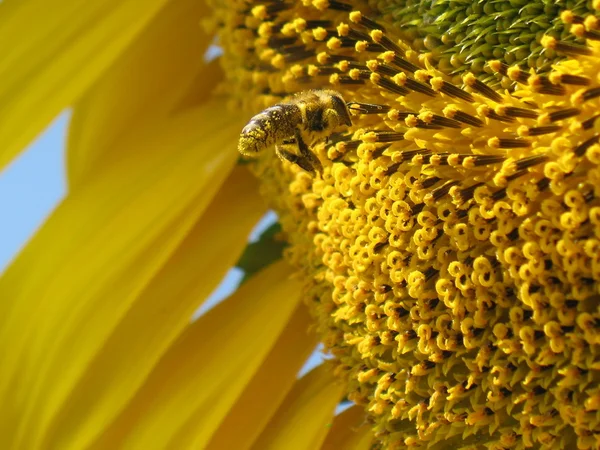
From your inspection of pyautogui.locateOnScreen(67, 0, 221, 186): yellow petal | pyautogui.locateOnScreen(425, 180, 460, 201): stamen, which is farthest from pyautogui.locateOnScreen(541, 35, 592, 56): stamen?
pyautogui.locateOnScreen(67, 0, 221, 186): yellow petal

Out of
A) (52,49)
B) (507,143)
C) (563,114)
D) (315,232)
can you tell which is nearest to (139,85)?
(52,49)

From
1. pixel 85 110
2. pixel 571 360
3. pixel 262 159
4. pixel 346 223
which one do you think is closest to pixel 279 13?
pixel 262 159

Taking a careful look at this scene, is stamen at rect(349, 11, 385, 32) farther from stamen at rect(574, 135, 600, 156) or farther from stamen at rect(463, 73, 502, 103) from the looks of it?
stamen at rect(574, 135, 600, 156)

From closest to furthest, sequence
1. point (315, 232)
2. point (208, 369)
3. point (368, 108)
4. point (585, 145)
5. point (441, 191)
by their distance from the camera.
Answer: point (585, 145)
point (441, 191)
point (368, 108)
point (315, 232)
point (208, 369)

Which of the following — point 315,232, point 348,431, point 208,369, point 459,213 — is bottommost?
point 348,431

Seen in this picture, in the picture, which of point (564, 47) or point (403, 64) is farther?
point (403, 64)

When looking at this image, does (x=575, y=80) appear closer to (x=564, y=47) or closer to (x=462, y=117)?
(x=564, y=47)
